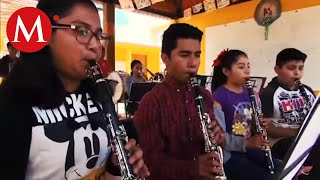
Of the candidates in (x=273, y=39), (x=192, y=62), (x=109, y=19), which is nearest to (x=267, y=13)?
(x=273, y=39)

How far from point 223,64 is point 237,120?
1.56 feet

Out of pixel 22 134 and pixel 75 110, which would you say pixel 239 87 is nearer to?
pixel 75 110

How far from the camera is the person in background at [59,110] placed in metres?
0.80

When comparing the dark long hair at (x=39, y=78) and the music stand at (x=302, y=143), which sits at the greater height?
the dark long hair at (x=39, y=78)

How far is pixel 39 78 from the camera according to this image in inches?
34.2

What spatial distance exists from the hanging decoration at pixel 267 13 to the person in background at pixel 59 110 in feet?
12.2

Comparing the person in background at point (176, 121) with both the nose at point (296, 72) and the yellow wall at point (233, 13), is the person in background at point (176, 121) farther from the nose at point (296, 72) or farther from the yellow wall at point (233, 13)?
the yellow wall at point (233, 13)

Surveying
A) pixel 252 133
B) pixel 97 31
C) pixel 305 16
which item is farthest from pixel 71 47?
pixel 305 16

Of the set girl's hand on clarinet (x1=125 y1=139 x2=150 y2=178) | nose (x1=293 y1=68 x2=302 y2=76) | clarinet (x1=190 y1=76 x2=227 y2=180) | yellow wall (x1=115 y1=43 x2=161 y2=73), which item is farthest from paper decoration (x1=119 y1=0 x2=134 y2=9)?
girl's hand on clarinet (x1=125 y1=139 x2=150 y2=178)

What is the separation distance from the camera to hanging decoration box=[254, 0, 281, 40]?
420cm

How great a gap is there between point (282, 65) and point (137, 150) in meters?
1.84

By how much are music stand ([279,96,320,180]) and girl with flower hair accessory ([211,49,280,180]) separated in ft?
2.69

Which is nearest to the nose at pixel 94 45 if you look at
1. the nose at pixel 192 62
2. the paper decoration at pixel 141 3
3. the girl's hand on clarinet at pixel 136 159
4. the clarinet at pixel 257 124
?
the girl's hand on clarinet at pixel 136 159

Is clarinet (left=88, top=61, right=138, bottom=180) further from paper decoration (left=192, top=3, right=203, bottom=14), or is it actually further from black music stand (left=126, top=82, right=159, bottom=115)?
paper decoration (left=192, top=3, right=203, bottom=14)
